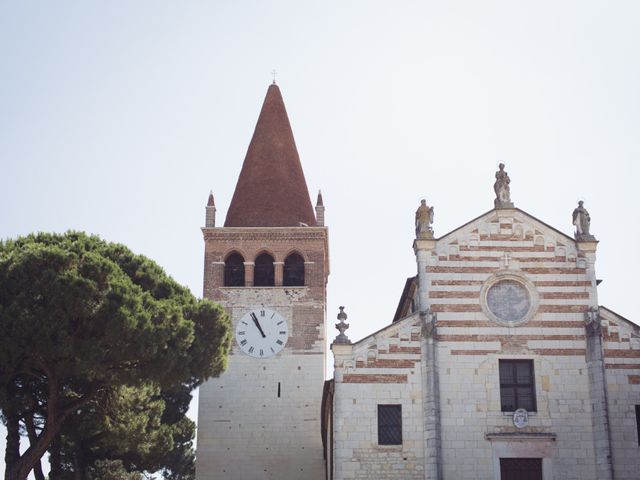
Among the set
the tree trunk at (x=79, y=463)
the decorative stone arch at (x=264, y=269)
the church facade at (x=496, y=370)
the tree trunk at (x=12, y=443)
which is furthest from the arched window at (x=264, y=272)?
the tree trunk at (x=12, y=443)

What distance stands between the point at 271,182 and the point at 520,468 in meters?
17.1

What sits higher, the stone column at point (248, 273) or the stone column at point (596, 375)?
the stone column at point (248, 273)

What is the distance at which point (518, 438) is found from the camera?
74.7 feet

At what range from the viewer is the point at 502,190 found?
24.9 meters

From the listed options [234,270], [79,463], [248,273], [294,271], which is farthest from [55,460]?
[294,271]

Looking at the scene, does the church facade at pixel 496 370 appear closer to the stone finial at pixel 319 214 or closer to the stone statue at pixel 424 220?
the stone statue at pixel 424 220

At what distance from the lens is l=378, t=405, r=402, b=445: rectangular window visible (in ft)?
74.6

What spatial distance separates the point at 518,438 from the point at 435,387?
2.47 m

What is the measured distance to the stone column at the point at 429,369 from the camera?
2231 cm

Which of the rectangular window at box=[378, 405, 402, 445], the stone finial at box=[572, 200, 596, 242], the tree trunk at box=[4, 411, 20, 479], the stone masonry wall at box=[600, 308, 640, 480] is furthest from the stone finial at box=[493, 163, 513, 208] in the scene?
the tree trunk at box=[4, 411, 20, 479]

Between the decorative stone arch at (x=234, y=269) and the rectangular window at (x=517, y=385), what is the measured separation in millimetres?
12963

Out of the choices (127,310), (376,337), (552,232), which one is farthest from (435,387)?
(127,310)

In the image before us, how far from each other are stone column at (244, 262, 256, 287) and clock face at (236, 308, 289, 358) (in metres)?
1.14

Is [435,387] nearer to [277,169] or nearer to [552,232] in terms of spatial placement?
[552,232]
